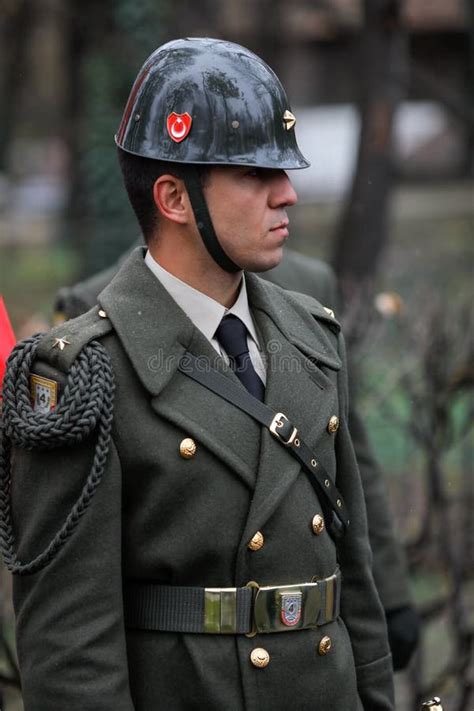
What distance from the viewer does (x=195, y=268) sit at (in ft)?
9.78

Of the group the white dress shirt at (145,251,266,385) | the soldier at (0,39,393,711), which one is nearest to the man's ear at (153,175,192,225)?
the soldier at (0,39,393,711)

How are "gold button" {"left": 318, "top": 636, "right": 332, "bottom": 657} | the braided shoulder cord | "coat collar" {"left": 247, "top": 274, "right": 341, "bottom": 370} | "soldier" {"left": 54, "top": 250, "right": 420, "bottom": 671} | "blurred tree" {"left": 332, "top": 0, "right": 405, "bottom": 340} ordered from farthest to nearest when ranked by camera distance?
"blurred tree" {"left": 332, "top": 0, "right": 405, "bottom": 340} < "soldier" {"left": 54, "top": 250, "right": 420, "bottom": 671} < "coat collar" {"left": 247, "top": 274, "right": 341, "bottom": 370} < "gold button" {"left": 318, "top": 636, "right": 332, "bottom": 657} < the braided shoulder cord

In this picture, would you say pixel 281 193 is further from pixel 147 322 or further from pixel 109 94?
pixel 109 94

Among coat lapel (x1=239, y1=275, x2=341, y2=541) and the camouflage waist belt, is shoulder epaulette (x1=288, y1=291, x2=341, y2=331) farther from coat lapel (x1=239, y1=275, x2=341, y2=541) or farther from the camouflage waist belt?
the camouflage waist belt

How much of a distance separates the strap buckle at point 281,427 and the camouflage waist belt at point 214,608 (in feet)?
0.97

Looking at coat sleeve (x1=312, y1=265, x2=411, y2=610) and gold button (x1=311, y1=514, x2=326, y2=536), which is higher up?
gold button (x1=311, y1=514, x2=326, y2=536)

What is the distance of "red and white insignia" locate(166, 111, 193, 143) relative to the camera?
286 cm

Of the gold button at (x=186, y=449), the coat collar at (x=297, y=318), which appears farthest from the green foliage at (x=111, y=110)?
the gold button at (x=186, y=449)

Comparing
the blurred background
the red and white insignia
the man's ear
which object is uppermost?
the red and white insignia

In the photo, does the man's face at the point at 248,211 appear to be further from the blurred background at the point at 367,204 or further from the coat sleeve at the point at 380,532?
the blurred background at the point at 367,204

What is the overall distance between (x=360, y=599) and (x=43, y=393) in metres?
0.90

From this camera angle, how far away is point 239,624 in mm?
2846

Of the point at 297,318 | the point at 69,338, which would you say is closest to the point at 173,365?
the point at 69,338

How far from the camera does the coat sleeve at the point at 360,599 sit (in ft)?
10.4
